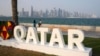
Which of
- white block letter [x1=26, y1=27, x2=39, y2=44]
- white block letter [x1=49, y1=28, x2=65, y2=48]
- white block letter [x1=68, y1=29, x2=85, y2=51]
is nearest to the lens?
white block letter [x1=68, y1=29, x2=85, y2=51]

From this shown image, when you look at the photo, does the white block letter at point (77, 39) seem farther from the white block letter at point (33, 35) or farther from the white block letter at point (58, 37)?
the white block letter at point (33, 35)

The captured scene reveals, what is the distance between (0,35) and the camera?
12750 mm

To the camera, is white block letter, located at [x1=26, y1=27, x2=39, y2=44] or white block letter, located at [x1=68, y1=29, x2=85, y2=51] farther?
white block letter, located at [x1=26, y1=27, x2=39, y2=44]

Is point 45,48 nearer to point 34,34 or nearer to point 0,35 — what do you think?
point 34,34

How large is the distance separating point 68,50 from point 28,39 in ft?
8.00

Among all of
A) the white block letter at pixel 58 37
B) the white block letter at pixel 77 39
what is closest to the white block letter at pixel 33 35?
the white block letter at pixel 58 37

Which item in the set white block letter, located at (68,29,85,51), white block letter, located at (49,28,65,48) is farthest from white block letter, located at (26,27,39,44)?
white block letter, located at (68,29,85,51)

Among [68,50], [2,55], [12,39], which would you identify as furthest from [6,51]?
[68,50]

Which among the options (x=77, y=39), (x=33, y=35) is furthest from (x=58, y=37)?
(x=33, y=35)

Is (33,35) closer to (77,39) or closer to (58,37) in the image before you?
(58,37)

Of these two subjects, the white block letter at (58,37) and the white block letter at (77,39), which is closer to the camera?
the white block letter at (77,39)

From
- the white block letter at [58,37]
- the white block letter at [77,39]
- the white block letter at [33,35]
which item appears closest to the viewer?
the white block letter at [77,39]

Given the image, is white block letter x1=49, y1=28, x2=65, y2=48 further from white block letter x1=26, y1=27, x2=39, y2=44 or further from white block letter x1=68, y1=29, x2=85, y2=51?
white block letter x1=26, y1=27, x2=39, y2=44

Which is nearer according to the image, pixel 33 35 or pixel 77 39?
pixel 77 39
